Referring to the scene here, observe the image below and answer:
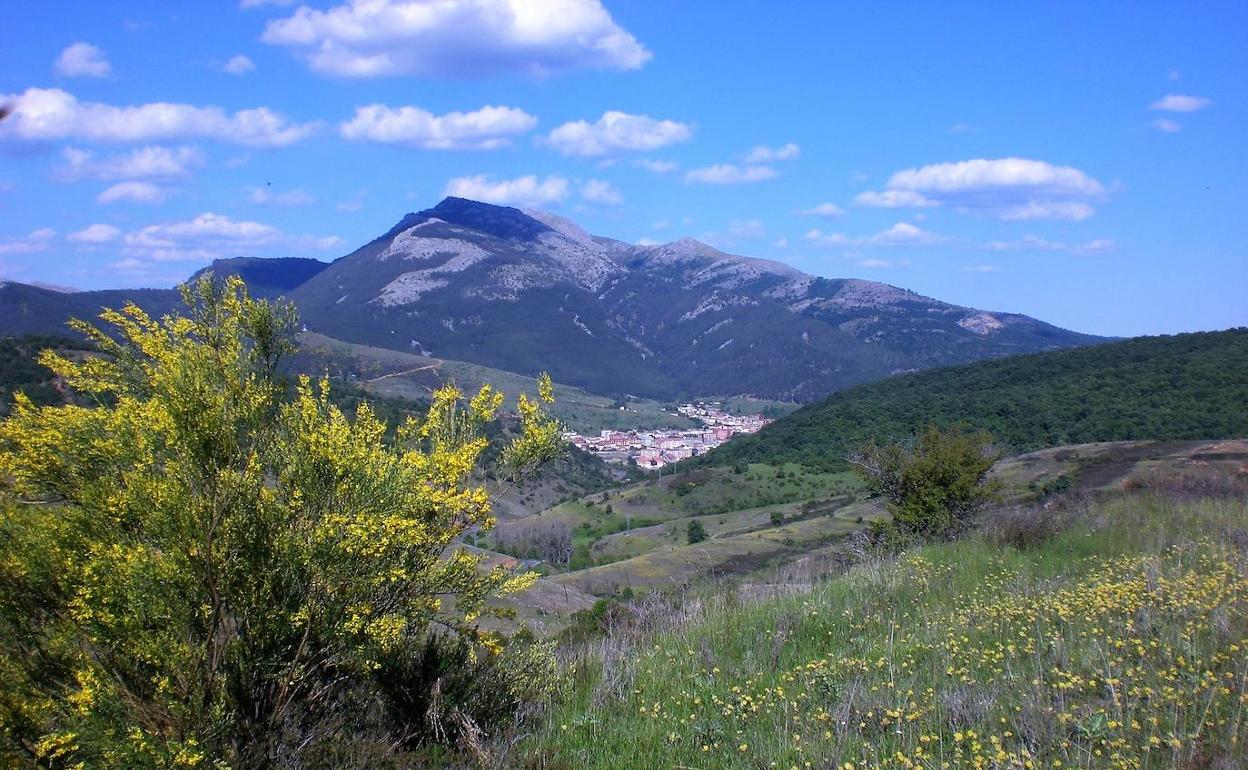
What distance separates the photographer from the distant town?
11512cm

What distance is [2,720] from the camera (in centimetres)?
416

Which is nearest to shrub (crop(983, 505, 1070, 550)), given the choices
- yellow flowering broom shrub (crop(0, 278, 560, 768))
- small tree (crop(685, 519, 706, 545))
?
yellow flowering broom shrub (crop(0, 278, 560, 768))

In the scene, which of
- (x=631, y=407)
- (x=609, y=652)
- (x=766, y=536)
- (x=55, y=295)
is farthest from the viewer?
(x=631, y=407)

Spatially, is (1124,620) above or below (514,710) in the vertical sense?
above

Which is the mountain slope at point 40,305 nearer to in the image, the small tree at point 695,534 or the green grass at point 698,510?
the green grass at point 698,510

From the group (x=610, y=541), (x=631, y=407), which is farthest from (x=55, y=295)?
(x=610, y=541)

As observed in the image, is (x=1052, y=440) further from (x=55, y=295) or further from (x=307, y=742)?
(x=55, y=295)

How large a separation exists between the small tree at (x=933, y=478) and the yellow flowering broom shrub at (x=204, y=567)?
14.1 m

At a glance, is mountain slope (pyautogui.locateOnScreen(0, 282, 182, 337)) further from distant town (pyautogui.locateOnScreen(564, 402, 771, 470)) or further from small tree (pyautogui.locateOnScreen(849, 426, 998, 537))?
small tree (pyautogui.locateOnScreen(849, 426, 998, 537))

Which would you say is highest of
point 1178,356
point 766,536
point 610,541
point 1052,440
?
point 1178,356

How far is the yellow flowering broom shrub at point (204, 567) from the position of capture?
13.4ft

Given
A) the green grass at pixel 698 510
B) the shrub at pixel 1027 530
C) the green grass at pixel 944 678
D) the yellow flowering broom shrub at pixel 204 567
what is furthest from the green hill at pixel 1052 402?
the yellow flowering broom shrub at pixel 204 567

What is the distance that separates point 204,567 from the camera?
4.25 meters

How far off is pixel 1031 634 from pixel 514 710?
383cm
